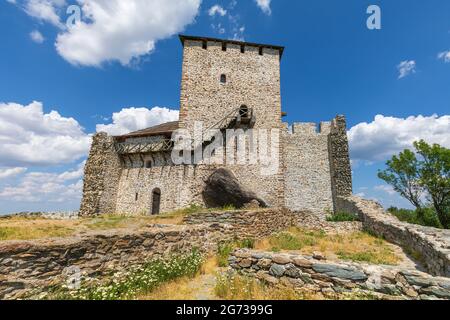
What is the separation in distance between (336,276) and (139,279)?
4236mm

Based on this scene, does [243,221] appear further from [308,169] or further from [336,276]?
[308,169]

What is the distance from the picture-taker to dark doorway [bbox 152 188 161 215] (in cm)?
1836

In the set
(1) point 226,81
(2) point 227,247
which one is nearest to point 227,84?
(1) point 226,81

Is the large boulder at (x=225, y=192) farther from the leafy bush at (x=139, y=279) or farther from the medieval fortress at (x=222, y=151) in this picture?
the leafy bush at (x=139, y=279)

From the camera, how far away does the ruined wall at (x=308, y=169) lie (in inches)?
743

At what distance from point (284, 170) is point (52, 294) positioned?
17.3 m

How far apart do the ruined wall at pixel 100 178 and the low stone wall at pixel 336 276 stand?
49.6ft

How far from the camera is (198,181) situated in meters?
17.4

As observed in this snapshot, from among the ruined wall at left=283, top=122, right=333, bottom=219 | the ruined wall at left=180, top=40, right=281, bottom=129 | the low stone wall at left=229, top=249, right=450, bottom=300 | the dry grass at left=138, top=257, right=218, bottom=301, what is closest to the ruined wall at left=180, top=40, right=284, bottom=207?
the ruined wall at left=180, top=40, right=281, bottom=129

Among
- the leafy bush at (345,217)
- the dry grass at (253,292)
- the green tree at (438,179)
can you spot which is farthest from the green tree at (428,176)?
the dry grass at (253,292)

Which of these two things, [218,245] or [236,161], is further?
[236,161]
